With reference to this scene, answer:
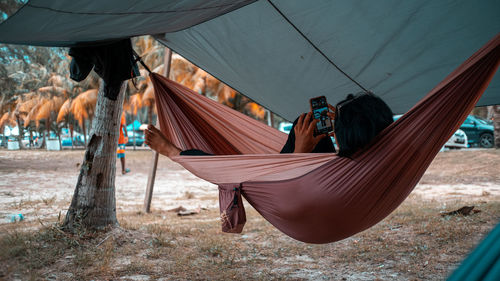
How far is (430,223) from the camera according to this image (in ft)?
8.62

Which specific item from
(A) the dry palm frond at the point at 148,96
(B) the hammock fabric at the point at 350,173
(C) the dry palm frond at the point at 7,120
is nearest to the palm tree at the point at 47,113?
(C) the dry palm frond at the point at 7,120

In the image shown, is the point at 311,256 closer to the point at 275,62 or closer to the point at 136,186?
the point at 275,62

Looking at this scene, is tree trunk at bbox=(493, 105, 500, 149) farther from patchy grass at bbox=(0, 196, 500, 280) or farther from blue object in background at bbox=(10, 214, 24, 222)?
blue object in background at bbox=(10, 214, 24, 222)

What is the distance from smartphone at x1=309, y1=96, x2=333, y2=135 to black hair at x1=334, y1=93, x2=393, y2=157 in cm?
32

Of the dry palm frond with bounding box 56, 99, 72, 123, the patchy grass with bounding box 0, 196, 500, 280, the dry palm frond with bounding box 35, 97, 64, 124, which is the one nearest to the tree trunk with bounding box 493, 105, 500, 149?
the patchy grass with bounding box 0, 196, 500, 280

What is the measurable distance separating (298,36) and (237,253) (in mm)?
1439

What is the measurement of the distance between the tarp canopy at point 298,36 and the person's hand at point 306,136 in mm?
584

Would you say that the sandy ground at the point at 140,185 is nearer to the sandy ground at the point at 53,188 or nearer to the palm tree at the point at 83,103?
the sandy ground at the point at 53,188

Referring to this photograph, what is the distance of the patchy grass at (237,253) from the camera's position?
6.05 feet

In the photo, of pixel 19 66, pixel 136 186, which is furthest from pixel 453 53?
pixel 136 186

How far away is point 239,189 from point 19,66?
8.28 feet

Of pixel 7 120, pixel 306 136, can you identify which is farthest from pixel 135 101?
pixel 306 136

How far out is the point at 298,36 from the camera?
2252mm

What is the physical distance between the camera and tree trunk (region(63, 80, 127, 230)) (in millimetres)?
2297
